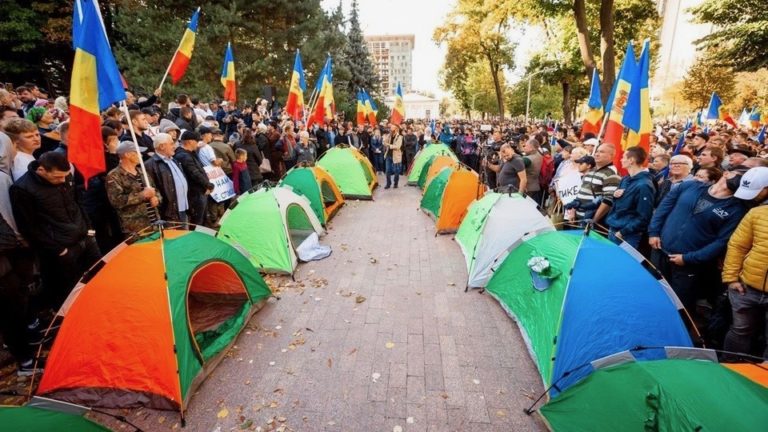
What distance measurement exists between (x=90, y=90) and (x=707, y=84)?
42041 mm

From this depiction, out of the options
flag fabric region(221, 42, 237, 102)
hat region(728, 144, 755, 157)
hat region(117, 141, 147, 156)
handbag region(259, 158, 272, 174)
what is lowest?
handbag region(259, 158, 272, 174)

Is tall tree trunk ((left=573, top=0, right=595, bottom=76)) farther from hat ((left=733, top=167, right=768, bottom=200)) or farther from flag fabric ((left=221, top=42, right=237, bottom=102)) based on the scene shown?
flag fabric ((left=221, top=42, right=237, bottom=102))

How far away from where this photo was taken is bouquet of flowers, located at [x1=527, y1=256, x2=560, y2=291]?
4.17 m

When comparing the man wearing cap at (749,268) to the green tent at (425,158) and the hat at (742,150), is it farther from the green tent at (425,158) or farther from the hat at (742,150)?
the green tent at (425,158)

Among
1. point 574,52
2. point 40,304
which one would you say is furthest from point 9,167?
point 574,52

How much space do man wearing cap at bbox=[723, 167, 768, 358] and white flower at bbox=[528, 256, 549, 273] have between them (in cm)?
158

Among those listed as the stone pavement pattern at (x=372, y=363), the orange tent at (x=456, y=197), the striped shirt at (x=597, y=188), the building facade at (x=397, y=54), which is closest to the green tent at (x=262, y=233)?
the stone pavement pattern at (x=372, y=363)

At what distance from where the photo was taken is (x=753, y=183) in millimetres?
3562

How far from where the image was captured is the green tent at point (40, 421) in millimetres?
2221

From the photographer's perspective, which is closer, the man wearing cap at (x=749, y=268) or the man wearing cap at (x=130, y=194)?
the man wearing cap at (x=749, y=268)

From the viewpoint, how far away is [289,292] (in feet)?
19.2

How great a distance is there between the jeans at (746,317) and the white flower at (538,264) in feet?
5.42

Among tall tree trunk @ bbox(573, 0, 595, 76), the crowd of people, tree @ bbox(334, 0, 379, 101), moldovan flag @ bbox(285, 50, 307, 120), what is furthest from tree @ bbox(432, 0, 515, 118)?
the crowd of people

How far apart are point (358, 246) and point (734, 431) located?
6.25 m
